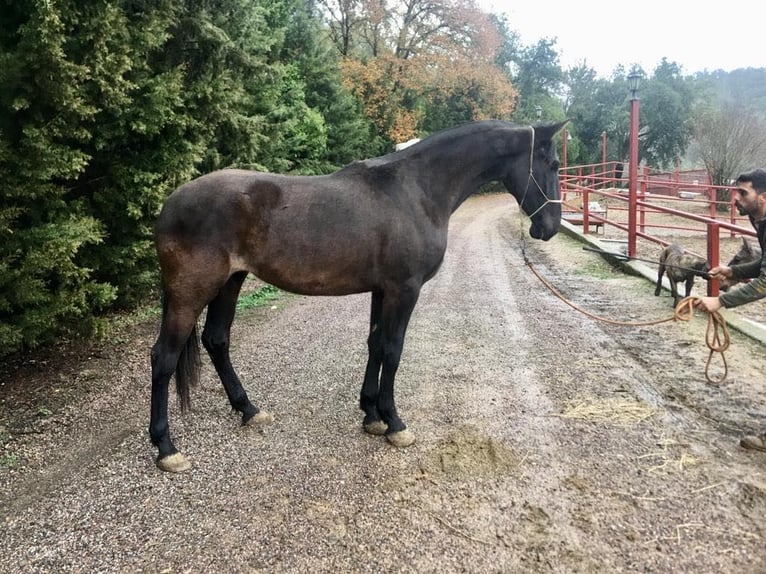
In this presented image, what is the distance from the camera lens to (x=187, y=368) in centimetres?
323

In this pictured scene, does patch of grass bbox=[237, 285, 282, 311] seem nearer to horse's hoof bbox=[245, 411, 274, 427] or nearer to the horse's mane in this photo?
horse's hoof bbox=[245, 411, 274, 427]

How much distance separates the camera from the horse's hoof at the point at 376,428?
3.26 meters

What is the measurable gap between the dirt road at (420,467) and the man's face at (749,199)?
1.35 metres

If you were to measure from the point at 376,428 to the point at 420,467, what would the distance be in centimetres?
50

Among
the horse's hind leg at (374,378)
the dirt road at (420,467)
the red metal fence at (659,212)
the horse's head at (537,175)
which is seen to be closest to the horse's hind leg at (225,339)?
the dirt road at (420,467)

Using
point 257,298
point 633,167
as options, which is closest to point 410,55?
point 633,167

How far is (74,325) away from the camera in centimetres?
445

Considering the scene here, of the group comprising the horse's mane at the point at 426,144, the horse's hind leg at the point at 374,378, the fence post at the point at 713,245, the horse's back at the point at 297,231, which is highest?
the horse's mane at the point at 426,144

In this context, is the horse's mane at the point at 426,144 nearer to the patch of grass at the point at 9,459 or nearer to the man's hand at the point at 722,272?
the man's hand at the point at 722,272

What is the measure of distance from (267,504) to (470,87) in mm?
25928

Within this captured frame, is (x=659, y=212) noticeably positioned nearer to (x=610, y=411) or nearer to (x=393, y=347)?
(x=610, y=411)

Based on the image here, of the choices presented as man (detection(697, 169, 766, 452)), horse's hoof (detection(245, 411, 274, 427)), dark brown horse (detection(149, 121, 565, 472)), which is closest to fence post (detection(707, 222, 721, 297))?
man (detection(697, 169, 766, 452))

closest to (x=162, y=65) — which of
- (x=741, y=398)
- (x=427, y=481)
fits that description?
(x=427, y=481)

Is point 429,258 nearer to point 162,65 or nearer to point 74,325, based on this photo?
point 74,325
